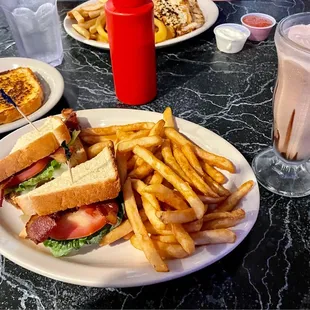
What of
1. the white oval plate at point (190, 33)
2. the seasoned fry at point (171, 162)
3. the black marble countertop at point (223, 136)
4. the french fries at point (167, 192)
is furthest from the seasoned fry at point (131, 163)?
the white oval plate at point (190, 33)

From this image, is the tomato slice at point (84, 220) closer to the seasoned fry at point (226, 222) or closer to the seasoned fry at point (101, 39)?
the seasoned fry at point (226, 222)

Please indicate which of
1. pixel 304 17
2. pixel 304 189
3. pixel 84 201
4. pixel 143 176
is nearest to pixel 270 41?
pixel 304 17

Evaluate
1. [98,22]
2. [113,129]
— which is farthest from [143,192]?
[98,22]

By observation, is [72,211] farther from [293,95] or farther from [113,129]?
[293,95]

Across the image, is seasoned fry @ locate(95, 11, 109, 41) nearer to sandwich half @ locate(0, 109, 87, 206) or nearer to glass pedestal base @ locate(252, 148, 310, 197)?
sandwich half @ locate(0, 109, 87, 206)

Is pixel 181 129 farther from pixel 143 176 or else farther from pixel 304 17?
pixel 304 17

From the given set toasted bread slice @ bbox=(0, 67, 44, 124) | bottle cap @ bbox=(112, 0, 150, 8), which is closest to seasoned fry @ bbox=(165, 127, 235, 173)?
bottle cap @ bbox=(112, 0, 150, 8)
